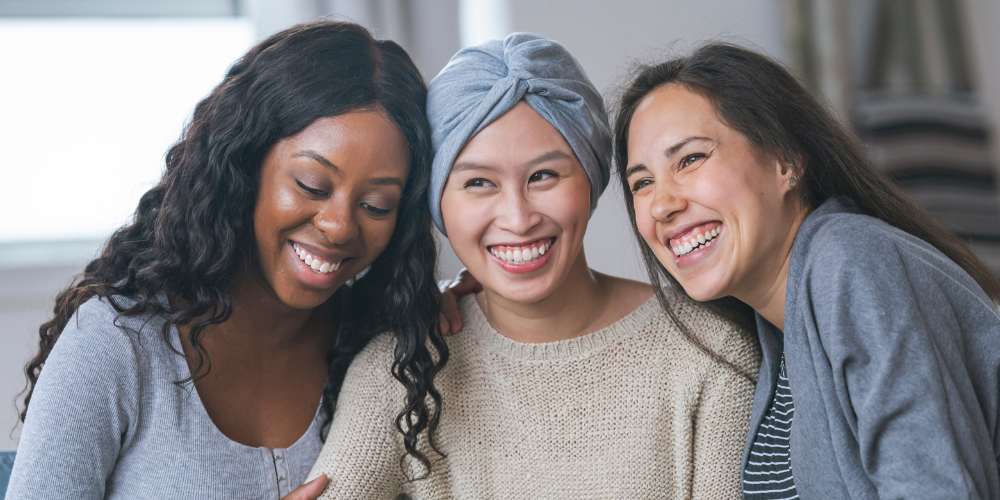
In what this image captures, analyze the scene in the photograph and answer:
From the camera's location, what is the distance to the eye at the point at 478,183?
146 cm

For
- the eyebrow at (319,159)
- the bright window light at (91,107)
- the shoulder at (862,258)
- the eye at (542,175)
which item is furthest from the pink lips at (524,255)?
the bright window light at (91,107)

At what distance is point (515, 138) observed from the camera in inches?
55.7

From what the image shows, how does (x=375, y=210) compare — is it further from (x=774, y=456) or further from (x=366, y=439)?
(x=774, y=456)

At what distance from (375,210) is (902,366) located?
930 millimetres

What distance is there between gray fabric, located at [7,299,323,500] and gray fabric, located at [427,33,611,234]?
1.93 ft

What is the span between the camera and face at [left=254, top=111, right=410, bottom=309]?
4.57 feet

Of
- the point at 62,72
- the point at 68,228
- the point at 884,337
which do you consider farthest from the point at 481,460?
the point at 62,72

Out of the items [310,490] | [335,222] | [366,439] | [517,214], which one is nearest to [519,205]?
[517,214]

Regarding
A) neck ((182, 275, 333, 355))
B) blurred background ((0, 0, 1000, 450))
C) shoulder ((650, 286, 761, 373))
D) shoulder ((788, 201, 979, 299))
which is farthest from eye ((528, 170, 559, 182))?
blurred background ((0, 0, 1000, 450))

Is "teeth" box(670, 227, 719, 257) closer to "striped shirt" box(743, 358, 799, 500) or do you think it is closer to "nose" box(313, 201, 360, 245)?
"striped shirt" box(743, 358, 799, 500)

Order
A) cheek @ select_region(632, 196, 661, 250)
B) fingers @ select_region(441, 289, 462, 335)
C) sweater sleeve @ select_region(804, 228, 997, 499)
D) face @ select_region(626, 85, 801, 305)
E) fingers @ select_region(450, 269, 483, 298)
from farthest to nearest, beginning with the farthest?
fingers @ select_region(450, 269, 483, 298) → fingers @ select_region(441, 289, 462, 335) → cheek @ select_region(632, 196, 661, 250) → face @ select_region(626, 85, 801, 305) → sweater sleeve @ select_region(804, 228, 997, 499)

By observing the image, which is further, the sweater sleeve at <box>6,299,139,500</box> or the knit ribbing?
the knit ribbing

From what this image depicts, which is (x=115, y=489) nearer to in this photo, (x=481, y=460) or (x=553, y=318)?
(x=481, y=460)

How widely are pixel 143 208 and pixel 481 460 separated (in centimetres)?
88
